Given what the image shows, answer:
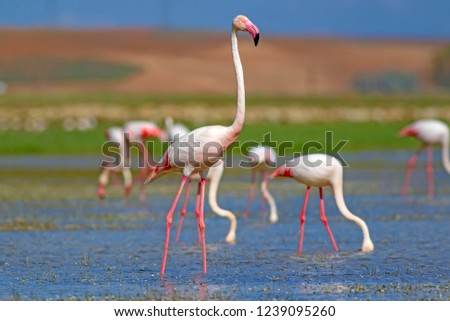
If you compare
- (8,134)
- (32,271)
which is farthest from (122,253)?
(8,134)

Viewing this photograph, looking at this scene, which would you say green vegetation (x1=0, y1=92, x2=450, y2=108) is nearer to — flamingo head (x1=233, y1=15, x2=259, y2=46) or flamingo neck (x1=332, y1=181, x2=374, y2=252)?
flamingo neck (x1=332, y1=181, x2=374, y2=252)

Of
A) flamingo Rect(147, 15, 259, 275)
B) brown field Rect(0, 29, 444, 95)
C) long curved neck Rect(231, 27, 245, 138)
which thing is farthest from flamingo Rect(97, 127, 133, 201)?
brown field Rect(0, 29, 444, 95)

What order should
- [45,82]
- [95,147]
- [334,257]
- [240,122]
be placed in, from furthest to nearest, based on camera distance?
[45,82], [95,147], [334,257], [240,122]

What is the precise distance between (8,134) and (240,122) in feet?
90.9

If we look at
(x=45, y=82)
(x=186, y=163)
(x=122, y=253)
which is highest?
(x=186, y=163)

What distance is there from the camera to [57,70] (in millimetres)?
109812

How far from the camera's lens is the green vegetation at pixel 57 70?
107562 mm

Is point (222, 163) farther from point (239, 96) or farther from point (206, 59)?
point (206, 59)

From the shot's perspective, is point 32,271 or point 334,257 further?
point 334,257

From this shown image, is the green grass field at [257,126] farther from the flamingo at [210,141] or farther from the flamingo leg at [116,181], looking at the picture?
the flamingo at [210,141]

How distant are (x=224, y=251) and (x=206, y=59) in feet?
333

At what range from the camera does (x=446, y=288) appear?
31.0 feet

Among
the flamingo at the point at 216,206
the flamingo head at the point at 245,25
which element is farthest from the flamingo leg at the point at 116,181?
the flamingo head at the point at 245,25

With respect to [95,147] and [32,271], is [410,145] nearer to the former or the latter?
[95,147]
